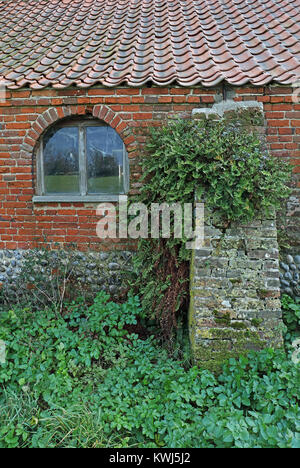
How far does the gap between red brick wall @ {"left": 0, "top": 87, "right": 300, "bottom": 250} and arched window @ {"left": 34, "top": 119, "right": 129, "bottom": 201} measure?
21cm

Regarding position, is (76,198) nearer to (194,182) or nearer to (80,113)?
(80,113)

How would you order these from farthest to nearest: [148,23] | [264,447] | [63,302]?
1. [148,23]
2. [63,302]
3. [264,447]

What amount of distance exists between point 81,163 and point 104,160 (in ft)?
1.11

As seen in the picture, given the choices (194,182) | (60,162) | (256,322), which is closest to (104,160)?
(60,162)

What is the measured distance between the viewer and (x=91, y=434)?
2773 mm

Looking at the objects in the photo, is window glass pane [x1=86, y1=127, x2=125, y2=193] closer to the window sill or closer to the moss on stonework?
the window sill

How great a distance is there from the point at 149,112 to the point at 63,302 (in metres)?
2.76

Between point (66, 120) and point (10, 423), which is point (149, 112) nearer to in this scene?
point (66, 120)

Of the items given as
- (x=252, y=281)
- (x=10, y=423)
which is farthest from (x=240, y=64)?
(x=10, y=423)

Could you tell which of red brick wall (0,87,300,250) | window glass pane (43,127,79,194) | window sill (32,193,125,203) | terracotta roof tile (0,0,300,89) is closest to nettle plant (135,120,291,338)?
red brick wall (0,87,300,250)

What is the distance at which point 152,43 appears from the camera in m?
4.88

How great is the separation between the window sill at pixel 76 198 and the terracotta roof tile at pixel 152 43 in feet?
4.69

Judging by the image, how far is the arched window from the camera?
4.80 m

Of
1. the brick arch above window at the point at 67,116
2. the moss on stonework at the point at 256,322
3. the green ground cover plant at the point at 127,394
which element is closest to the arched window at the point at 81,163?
the brick arch above window at the point at 67,116
